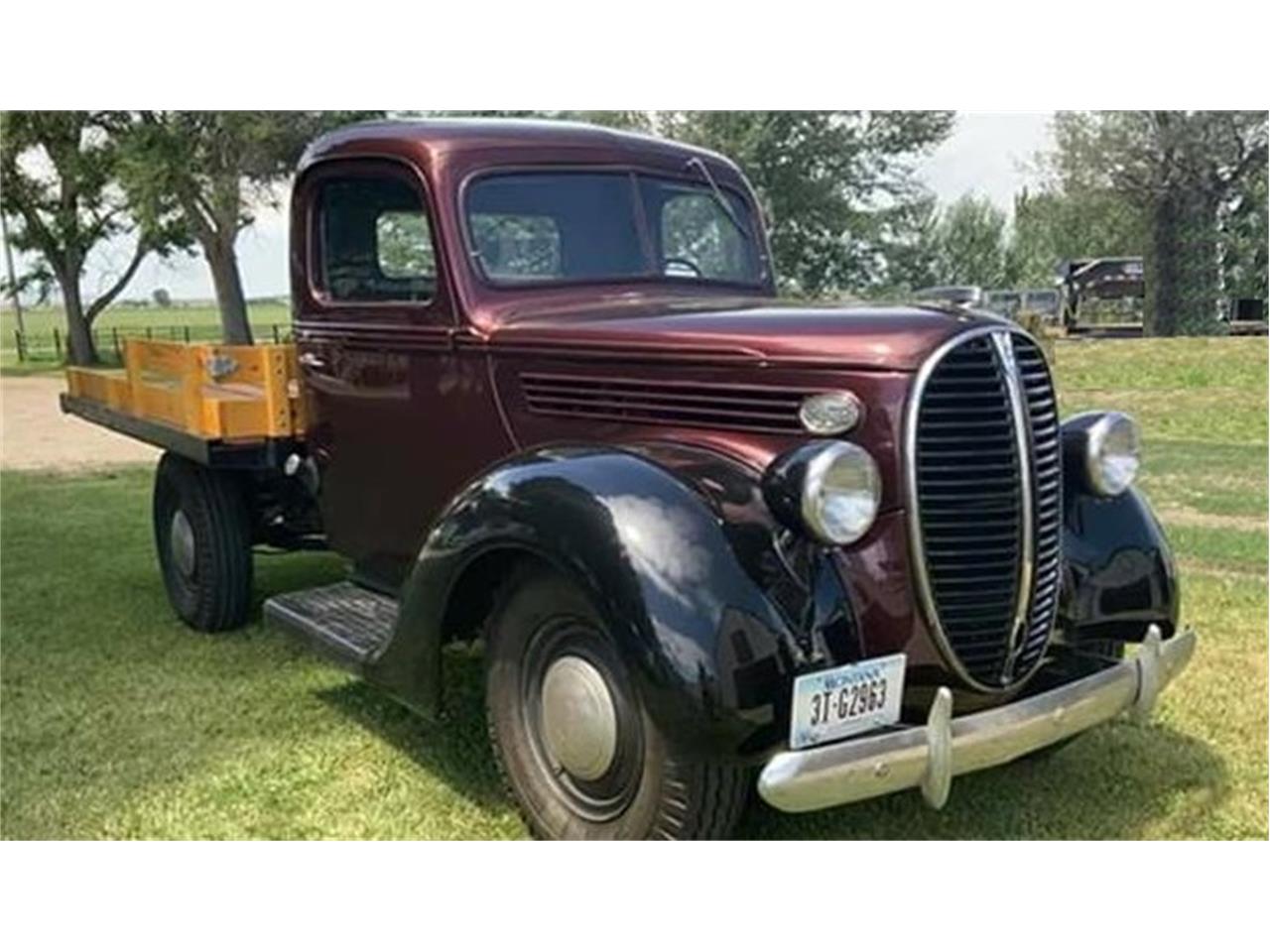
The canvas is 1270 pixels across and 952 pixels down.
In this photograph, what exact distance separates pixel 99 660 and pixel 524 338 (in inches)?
106

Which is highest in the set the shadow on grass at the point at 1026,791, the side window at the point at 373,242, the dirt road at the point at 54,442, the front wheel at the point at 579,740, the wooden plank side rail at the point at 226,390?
the side window at the point at 373,242

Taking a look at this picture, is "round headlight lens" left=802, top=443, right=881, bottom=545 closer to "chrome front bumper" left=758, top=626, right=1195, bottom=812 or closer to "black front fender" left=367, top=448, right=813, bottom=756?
"black front fender" left=367, top=448, right=813, bottom=756

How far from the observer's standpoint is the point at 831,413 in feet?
10.1

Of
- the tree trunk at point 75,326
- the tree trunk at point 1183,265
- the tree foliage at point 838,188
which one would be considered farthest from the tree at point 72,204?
the tree trunk at point 1183,265

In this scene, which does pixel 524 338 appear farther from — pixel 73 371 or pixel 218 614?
pixel 73 371

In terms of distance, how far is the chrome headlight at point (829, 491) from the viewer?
2918 millimetres

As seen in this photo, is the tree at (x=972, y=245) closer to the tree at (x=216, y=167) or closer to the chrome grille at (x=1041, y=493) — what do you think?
the tree at (x=216, y=167)

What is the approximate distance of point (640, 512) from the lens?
2.93 meters

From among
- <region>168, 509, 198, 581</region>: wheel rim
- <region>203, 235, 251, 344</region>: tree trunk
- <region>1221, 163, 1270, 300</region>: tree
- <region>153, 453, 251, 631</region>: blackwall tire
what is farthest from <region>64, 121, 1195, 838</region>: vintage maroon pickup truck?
<region>1221, 163, 1270, 300</region>: tree

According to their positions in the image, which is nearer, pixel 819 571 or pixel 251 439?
pixel 819 571

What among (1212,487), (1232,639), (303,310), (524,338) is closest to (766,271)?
(524,338)

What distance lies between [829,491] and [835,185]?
79.7 feet

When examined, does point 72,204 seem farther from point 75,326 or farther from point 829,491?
point 829,491

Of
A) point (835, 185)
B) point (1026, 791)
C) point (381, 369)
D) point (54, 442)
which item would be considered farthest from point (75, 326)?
point (1026, 791)
